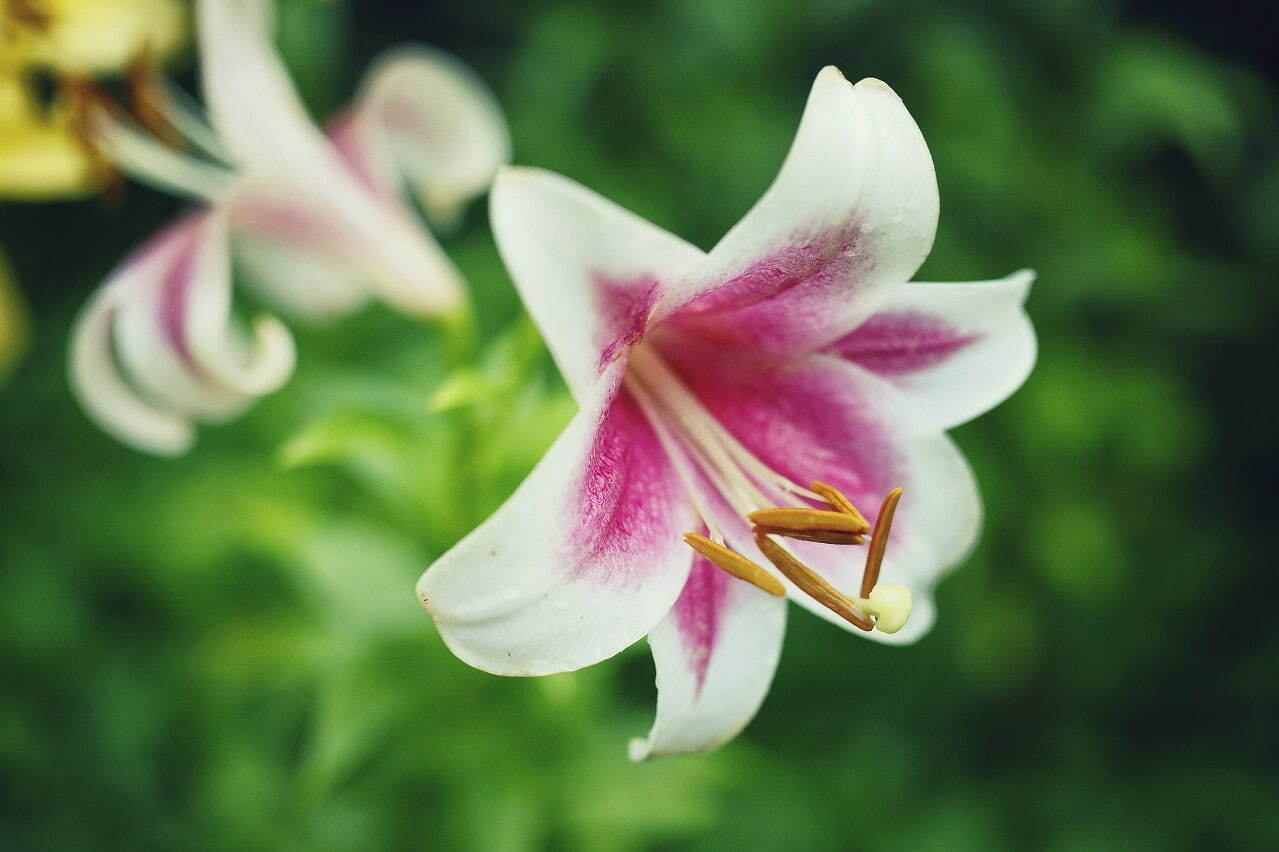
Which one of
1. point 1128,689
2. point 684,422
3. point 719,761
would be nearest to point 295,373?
point 719,761

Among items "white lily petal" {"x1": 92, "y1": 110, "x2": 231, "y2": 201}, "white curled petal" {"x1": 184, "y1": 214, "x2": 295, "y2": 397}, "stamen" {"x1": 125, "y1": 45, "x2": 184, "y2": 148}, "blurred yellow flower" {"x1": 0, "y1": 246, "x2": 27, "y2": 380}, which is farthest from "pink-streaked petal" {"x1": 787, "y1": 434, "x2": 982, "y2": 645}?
"blurred yellow flower" {"x1": 0, "y1": 246, "x2": 27, "y2": 380}

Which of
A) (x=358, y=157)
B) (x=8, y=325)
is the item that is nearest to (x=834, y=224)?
(x=358, y=157)

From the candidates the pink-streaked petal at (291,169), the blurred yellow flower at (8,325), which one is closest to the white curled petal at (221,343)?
the pink-streaked petal at (291,169)

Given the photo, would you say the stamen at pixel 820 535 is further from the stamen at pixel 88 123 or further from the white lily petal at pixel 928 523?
the stamen at pixel 88 123

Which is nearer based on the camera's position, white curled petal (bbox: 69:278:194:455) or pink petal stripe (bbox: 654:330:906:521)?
pink petal stripe (bbox: 654:330:906:521)

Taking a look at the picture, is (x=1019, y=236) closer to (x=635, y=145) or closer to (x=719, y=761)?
(x=635, y=145)

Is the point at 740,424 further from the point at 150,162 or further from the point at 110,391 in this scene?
the point at 150,162

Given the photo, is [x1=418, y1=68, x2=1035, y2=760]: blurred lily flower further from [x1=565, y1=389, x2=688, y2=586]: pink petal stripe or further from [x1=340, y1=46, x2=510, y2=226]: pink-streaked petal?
[x1=340, y1=46, x2=510, y2=226]: pink-streaked petal
